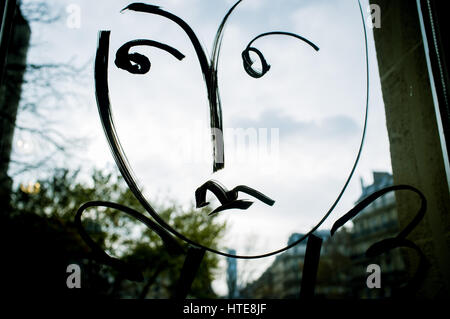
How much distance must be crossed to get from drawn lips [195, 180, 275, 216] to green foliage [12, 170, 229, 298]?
17.9ft

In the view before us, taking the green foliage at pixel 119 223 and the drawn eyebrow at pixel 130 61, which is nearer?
the drawn eyebrow at pixel 130 61

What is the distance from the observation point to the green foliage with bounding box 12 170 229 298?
6.87 m

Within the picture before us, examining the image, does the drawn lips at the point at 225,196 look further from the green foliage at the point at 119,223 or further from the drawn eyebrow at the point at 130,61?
the green foliage at the point at 119,223

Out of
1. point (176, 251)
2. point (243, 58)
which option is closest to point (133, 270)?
point (176, 251)

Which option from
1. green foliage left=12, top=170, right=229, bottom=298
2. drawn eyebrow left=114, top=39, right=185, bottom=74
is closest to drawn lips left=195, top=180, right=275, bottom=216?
drawn eyebrow left=114, top=39, right=185, bottom=74

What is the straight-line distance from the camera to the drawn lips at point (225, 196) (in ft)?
3.60

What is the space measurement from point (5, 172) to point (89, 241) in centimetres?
280

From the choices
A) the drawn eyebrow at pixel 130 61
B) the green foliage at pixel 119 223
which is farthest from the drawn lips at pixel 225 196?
the green foliage at pixel 119 223

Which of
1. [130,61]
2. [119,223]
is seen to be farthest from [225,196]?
[119,223]

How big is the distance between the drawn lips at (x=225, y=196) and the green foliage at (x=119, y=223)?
214 inches

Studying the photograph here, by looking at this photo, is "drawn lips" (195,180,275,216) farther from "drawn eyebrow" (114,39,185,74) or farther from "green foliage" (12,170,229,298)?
"green foliage" (12,170,229,298)

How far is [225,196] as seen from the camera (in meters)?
1.10

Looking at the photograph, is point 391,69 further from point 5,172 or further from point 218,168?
point 5,172

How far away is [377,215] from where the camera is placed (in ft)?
7.74
